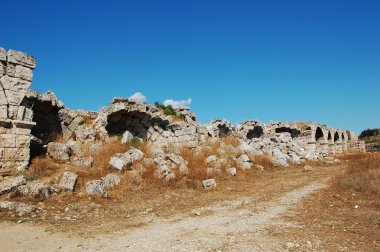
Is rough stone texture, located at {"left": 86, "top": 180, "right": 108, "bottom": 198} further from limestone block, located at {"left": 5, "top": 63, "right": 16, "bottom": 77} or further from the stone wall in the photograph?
limestone block, located at {"left": 5, "top": 63, "right": 16, "bottom": 77}

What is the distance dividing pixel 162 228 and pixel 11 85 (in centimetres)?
640

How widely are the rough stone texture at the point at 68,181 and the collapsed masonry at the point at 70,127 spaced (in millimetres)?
1417

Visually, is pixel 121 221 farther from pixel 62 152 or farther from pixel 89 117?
pixel 89 117

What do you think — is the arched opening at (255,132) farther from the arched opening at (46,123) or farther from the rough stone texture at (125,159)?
the arched opening at (46,123)

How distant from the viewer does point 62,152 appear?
374 inches

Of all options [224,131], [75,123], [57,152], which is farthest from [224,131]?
[57,152]

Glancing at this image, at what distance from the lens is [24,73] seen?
29.8 feet

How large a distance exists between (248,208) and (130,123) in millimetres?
7801

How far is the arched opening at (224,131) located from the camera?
17.1 m

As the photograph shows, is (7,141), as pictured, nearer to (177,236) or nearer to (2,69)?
(2,69)

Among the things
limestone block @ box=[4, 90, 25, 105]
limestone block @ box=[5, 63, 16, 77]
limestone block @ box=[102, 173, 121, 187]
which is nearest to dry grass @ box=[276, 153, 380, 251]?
limestone block @ box=[102, 173, 121, 187]

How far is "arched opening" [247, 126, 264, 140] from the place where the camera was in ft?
67.4

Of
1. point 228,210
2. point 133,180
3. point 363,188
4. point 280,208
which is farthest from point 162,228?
point 363,188

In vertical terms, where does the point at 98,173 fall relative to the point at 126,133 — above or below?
below
